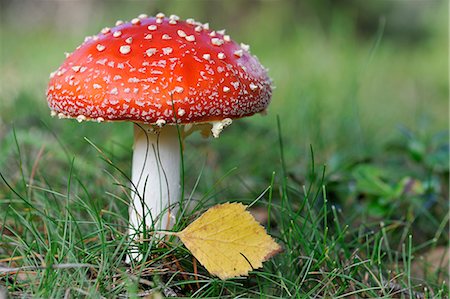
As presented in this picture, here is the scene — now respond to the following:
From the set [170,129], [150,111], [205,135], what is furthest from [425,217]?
[150,111]

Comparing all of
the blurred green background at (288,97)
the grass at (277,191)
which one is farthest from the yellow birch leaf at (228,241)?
the blurred green background at (288,97)

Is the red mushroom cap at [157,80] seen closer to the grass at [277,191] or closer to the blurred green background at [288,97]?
the grass at [277,191]

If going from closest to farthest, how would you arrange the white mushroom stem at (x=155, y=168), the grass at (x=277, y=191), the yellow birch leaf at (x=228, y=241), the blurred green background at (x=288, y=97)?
1. the yellow birch leaf at (x=228, y=241)
2. the grass at (x=277, y=191)
3. the white mushroom stem at (x=155, y=168)
4. the blurred green background at (x=288, y=97)

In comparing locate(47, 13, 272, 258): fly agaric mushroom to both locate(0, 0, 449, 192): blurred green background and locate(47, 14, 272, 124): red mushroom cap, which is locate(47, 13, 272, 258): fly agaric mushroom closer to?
locate(47, 14, 272, 124): red mushroom cap

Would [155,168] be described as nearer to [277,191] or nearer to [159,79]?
[159,79]

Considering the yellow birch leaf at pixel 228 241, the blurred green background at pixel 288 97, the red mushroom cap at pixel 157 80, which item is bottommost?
the blurred green background at pixel 288 97

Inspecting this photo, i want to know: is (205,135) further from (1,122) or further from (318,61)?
(318,61)
